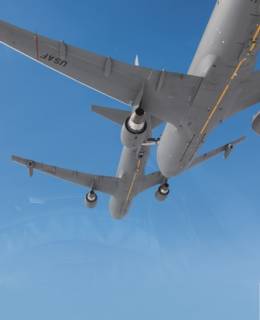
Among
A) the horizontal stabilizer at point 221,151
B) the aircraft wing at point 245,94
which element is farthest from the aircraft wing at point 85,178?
the aircraft wing at point 245,94

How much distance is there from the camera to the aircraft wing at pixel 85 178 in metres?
46.2

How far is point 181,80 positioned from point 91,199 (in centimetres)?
2516

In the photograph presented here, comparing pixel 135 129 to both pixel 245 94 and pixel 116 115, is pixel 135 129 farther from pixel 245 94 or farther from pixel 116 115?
pixel 116 115

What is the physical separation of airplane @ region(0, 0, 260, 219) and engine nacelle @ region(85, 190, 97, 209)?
1676 cm

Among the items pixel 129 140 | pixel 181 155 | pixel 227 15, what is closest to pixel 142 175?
pixel 181 155

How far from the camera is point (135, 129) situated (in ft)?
85.1

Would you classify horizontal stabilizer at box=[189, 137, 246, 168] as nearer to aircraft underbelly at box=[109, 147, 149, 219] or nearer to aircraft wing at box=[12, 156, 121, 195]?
aircraft underbelly at box=[109, 147, 149, 219]

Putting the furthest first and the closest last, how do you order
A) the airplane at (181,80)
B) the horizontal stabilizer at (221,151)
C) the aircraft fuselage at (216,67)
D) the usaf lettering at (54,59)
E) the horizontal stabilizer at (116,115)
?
the horizontal stabilizer at (221,151) → the horizontal stabilizer at (116,115) → the usaf lettering at (54,59) → the airplane at (181,80) → the aircraft fuselage at (216,67)

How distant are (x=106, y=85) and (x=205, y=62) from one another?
21.1 ft

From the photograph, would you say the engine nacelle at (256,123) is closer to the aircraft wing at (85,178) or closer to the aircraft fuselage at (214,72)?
the aircraft fuselage at (214,72)

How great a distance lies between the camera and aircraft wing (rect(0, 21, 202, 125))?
2395 centimetres

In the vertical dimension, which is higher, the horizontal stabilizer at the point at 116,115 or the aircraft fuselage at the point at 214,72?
the aircraft fuselage at the point at 214,72

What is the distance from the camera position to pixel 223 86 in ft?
79.5

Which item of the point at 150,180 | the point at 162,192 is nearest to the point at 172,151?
the point at 162,192
